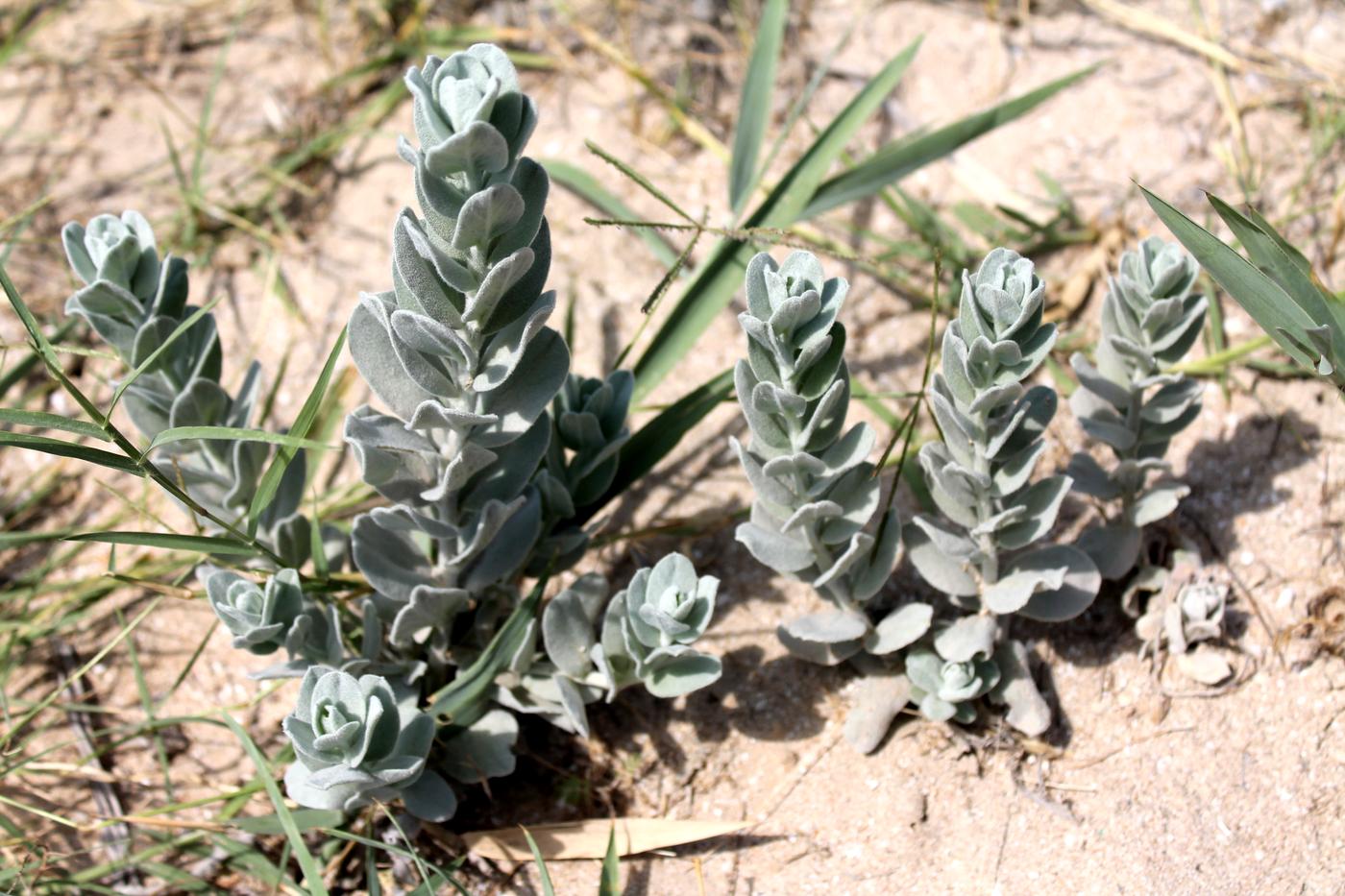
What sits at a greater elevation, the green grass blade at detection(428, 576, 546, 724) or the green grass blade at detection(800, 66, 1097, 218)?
the green grass blade at detection(800, 66, 1097, 218)

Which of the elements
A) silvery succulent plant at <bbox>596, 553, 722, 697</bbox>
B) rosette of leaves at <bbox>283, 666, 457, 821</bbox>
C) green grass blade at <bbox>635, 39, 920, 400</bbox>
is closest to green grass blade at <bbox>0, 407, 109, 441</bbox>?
rosette of leaves at <bbox>283, 666, 457, 821</bbox>

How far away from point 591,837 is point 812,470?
0.87 metres

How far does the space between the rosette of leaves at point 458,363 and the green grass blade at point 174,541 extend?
0.22 meters

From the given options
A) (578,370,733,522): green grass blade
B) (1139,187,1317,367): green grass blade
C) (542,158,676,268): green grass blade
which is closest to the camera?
(1139,187,1317,367): green grass blade

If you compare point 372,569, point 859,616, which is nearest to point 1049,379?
point 859,616

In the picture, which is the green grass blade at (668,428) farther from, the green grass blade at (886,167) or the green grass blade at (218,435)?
the green grass blade at (218,435)

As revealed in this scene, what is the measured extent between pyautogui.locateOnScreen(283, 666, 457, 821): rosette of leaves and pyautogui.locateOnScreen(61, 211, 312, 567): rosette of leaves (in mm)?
519

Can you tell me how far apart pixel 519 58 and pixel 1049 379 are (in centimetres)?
183

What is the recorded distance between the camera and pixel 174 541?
6.73ft

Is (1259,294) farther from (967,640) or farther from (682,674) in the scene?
(682,674)

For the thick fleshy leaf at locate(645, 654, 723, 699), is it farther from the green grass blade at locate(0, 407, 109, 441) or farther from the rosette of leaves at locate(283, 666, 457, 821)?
the green grass blade at locate(0, 407, 109, 441)

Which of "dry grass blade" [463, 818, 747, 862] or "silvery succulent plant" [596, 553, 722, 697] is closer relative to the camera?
"silvery succulent plant" [596, 553, 722, 697]

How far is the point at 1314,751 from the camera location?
7.63 ft

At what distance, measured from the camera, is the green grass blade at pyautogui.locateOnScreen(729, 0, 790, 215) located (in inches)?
121
